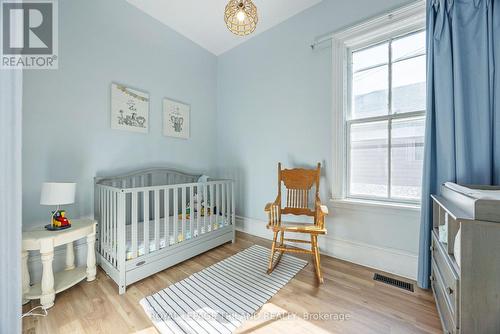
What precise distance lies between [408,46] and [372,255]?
1.99m

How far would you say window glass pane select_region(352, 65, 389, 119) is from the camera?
6.45 feet

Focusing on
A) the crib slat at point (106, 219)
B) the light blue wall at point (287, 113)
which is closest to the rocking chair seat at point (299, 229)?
the light blue wall at point (287, 113)

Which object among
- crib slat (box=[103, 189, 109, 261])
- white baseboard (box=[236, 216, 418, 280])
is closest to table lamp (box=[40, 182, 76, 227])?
crib slat (box=[103, 189, 109, 261])

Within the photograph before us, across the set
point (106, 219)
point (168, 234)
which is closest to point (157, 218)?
point (168, 234)

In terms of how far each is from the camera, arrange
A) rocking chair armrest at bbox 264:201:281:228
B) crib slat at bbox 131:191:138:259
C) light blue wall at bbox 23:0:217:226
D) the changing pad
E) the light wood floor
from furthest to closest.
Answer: rocking chair armrest at bbox 264:201:281:228, light blue wall at bbox 23:0:217:226, crib slat at bbox 131:191:138:259, the light wood floor, the changing pad

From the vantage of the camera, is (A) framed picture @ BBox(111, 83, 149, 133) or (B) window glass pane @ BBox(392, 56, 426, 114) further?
(A) framed picture @ BBox(111, 83, 149, 133)

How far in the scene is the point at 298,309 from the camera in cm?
140

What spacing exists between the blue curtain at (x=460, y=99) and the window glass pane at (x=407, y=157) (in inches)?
8.1

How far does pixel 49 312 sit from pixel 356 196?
268 cm

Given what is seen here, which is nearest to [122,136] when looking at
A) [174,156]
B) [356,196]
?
[174,156]

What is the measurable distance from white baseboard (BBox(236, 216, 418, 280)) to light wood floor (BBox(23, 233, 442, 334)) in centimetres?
20

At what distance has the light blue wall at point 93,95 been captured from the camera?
1.71 metres

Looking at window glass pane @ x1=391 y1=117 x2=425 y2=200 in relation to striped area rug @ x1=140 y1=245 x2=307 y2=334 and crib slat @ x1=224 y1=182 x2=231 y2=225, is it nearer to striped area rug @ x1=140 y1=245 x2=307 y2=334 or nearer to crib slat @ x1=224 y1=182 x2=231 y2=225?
striped area rug @ x1=140 y1=245 x2=307 y2=334

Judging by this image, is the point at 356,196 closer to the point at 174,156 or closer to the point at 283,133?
the point at 283,133
